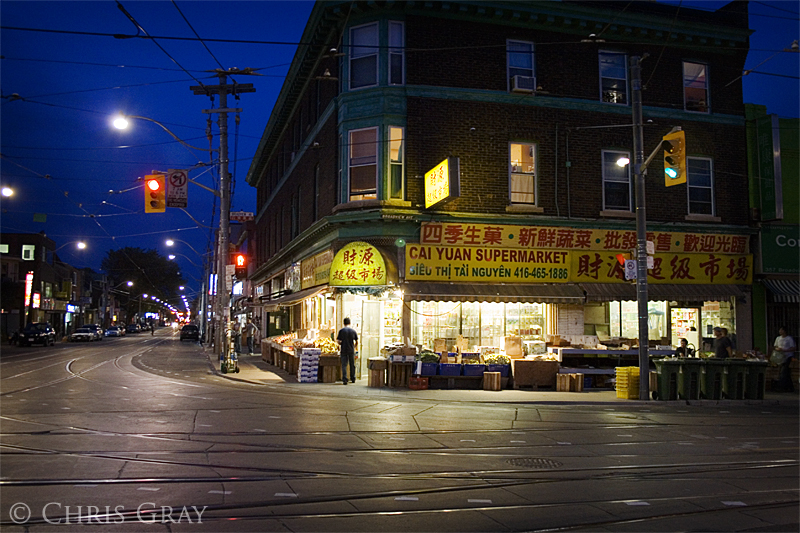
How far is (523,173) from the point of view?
2248 cm

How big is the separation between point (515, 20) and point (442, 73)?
10.0ft

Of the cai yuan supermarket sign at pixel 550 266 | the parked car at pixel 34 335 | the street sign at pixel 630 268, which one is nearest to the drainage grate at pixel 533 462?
the street sign at pixel 630 268

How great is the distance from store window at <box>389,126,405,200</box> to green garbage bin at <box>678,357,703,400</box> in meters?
9.65

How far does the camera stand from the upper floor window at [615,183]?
76.1 ft

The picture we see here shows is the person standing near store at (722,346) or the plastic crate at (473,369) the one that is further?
the plastic crate at (473,369)

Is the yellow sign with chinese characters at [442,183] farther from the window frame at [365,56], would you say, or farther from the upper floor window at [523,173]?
the window frame at [365,56]

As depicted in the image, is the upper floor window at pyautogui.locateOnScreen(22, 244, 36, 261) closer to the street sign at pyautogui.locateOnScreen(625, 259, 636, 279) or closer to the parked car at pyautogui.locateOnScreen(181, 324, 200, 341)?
the parked car at pyautogui.locateOnScreen(181, 324, 200, 341)

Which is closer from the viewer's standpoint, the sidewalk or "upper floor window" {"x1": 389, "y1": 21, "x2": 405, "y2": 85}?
the sidewalk

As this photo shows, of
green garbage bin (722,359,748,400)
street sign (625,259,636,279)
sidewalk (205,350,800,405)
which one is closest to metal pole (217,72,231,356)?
sidewalk (205,350,800,405)

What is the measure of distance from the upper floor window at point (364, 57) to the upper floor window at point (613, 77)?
7.84 metres

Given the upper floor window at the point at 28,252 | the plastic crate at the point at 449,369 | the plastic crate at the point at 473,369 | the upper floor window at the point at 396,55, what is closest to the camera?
the plastic crate at the point at 449,369

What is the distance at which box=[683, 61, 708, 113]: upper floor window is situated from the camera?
24.0 metres

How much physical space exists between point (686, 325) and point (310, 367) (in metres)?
13.4

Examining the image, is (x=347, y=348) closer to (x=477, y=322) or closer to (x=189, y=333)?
(x=477, y=322)
